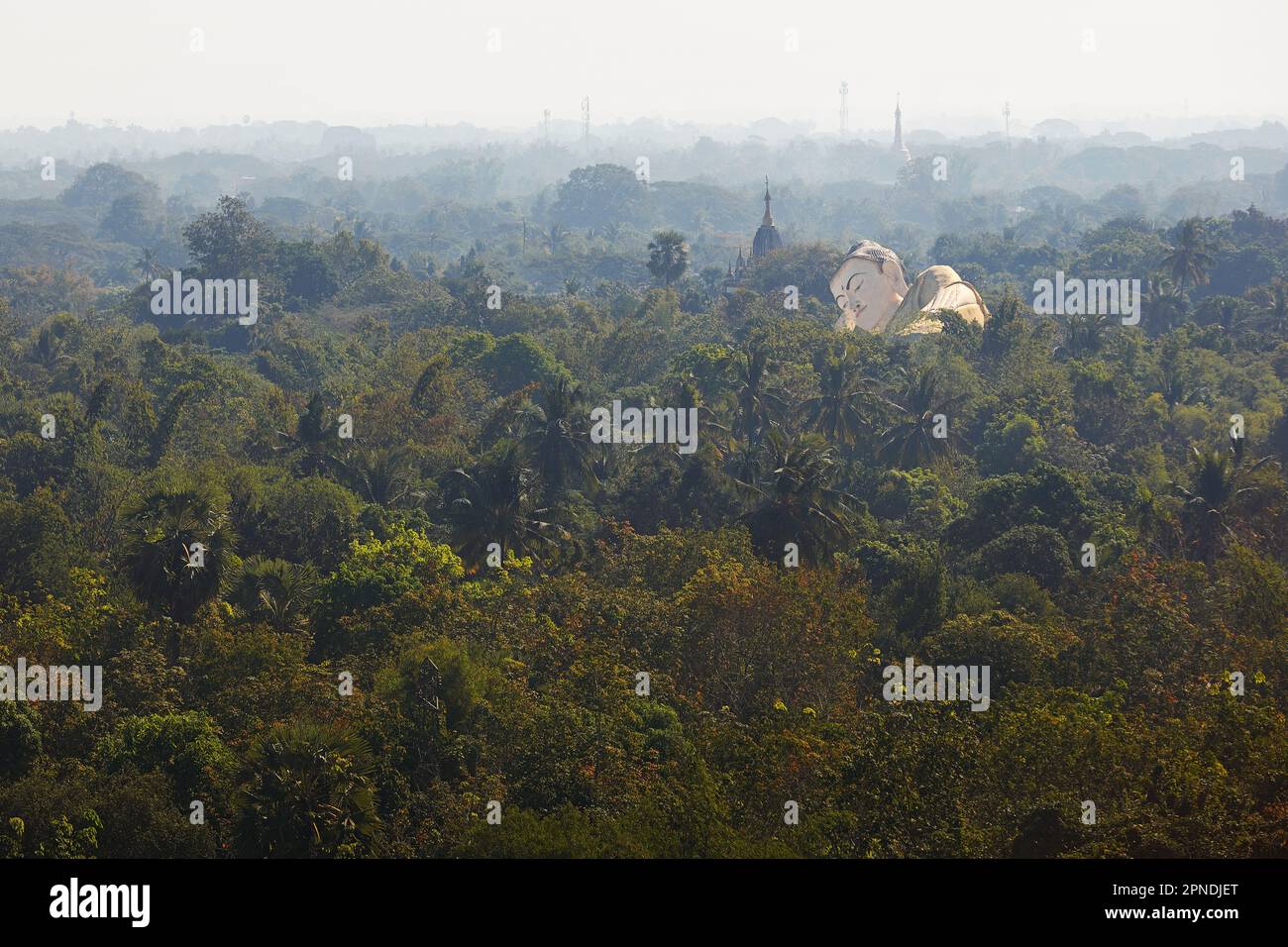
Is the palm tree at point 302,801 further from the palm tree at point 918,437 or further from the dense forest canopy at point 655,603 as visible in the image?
the palm tree at point 918,437

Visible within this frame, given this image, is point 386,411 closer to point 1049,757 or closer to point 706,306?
point 1049,757

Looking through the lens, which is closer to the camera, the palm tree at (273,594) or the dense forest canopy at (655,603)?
the dense forest canopy at (655,603)

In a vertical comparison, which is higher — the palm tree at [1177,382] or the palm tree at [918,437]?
the palm tree at [1177,382]

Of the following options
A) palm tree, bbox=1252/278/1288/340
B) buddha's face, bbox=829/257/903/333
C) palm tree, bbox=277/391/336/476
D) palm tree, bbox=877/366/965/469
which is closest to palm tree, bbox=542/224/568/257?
buddha's face, bbox=829/257/903/333

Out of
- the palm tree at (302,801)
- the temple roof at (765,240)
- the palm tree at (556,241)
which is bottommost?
the palm tree at (302,801)

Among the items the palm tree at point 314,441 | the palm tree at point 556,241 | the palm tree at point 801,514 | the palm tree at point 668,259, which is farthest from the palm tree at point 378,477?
the palm tree at point 556,241
